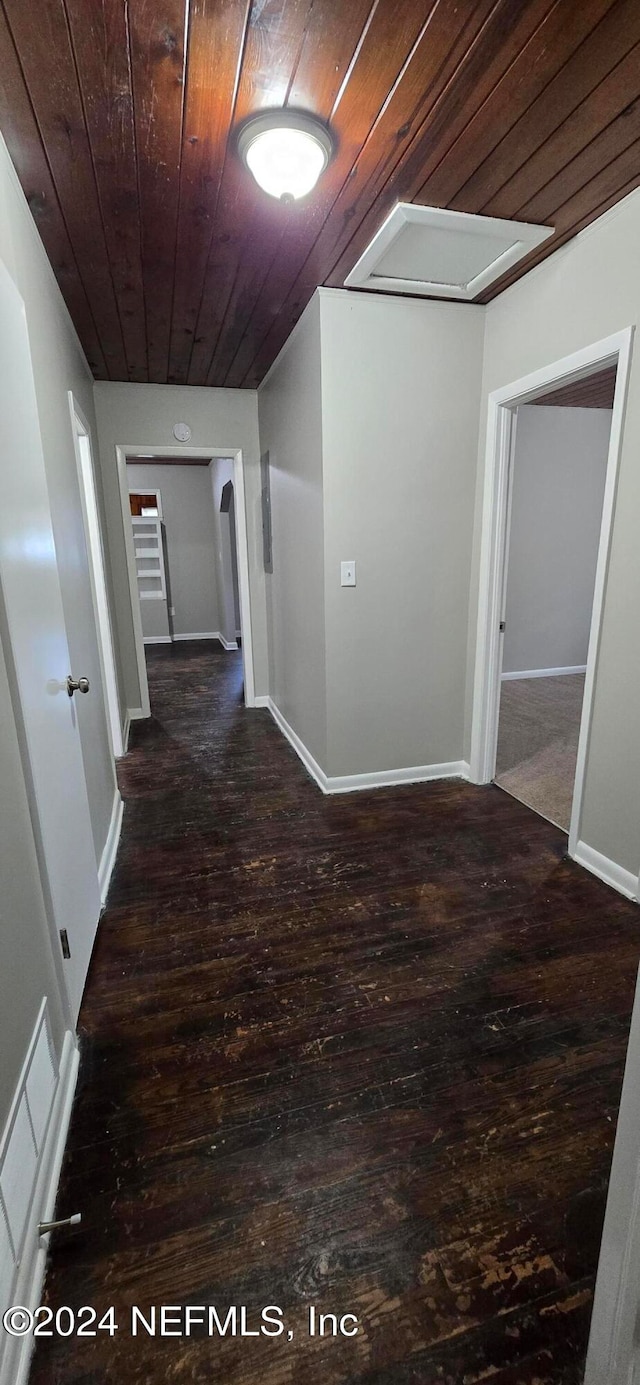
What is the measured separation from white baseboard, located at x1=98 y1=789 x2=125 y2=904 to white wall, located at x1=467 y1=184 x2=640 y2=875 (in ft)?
6.54

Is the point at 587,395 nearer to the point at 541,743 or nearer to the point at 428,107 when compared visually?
the point at 541,743

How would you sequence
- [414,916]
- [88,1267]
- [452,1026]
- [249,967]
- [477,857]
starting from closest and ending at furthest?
[88,1267]
[452,1026]
[249,967]
[414,916]
[477,857]

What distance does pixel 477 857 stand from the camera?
243 cm

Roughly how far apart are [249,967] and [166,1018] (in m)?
0.29

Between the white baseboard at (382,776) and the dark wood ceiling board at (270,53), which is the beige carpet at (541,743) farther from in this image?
the dark wood ceiling board at (270,53)

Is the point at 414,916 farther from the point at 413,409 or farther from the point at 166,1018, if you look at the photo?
the point at 413,409

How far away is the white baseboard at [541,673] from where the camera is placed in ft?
18.2

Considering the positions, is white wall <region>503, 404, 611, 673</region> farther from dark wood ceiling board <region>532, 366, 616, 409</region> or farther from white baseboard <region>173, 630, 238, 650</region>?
white baseboard <region>173, 630, 238, 650</region>

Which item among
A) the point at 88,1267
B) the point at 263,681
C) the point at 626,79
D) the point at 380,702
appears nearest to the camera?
the point at 88,1267

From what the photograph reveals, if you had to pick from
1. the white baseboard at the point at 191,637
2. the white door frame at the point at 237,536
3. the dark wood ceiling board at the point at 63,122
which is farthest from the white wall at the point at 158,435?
the white baseboard at the point at 191,637

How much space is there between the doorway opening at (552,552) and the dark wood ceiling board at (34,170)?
3479 mm

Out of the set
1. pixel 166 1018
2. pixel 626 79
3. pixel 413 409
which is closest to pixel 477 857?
pixel 166 1018

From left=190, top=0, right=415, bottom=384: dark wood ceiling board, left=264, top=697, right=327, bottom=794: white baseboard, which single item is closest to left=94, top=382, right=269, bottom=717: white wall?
left=264, top=697, right=327, bottom=794: white baseboard

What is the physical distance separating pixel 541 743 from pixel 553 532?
2.49 m
